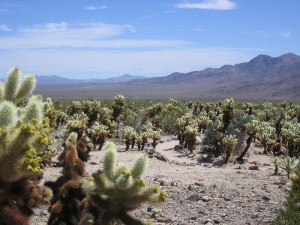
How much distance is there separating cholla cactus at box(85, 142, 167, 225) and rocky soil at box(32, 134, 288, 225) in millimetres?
3193

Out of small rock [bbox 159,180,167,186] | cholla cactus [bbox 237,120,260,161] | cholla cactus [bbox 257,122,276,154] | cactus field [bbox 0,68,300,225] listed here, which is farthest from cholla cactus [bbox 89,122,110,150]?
small rock [bbox 159,180,167,186]

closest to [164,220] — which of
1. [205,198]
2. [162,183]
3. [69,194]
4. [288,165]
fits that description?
[205,198]

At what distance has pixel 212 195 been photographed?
12.1m

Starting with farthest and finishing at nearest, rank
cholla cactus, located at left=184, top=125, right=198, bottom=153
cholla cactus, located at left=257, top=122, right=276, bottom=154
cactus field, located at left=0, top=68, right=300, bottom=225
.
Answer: cholla cactus, located at left=184, top=125, right=198, bottom=153 → cholla cactus, located at left=257, top=122, right=276, bottom=154 → cactus field, located at left=0, top=68, right=300, bottom=225

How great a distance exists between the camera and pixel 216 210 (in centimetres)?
1077

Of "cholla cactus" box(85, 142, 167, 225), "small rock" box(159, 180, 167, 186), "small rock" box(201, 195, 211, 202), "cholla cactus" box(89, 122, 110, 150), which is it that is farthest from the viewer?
"cholla cactus" box(89, 122, 110, 150)

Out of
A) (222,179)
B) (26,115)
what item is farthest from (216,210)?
(26,115)

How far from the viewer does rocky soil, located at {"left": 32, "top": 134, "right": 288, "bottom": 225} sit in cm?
Result: 996

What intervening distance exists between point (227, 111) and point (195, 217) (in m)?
13.0

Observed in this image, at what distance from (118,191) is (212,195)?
7277 millimetres

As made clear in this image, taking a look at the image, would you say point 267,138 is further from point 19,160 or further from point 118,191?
point 19,160

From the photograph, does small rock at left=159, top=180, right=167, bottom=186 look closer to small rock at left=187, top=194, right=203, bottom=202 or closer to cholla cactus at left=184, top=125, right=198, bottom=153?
small rock at left=187, top=194, right=203, bottom=202

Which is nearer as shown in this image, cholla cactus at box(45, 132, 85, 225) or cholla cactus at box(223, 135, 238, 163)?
cholla cactus at box(45, 132, 85, 225)

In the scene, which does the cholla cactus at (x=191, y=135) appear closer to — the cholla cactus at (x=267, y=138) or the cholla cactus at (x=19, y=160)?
the cholla cactus at (x=267, y=138)
